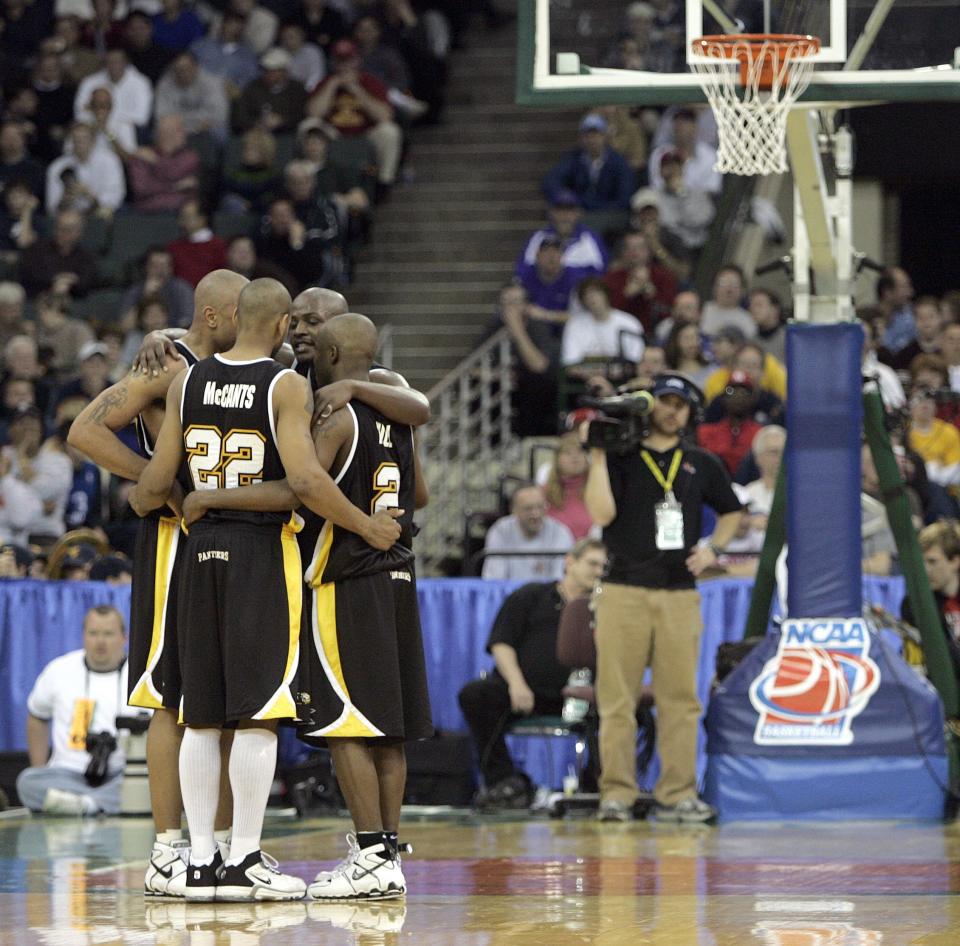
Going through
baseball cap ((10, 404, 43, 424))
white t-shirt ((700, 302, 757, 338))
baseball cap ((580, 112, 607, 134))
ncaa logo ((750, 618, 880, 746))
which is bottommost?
ncaa logo ((750, 618, 880, 746))

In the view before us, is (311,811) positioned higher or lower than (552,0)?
lower

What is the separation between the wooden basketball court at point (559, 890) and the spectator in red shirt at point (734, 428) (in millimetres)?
4277

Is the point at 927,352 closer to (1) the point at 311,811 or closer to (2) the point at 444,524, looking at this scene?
(2) the point at 444,524

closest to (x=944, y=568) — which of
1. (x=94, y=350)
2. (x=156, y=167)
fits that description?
(x=94, y=350)

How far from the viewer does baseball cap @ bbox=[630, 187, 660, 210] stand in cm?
1731

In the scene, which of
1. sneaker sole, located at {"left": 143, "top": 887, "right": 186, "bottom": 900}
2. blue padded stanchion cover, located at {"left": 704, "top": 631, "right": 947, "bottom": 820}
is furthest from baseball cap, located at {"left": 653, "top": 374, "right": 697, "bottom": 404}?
sneaker sole, located at {"left": 143, "top": 887, "right": 186, "bottom": 900}

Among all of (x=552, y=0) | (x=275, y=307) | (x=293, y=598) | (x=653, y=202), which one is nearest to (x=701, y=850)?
(x=293, y=598)

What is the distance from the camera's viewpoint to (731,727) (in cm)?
1077

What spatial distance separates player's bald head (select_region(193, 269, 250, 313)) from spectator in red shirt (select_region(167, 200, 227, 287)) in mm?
10628

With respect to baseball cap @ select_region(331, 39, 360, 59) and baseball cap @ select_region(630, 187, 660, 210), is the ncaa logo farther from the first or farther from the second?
baseball cap @ select_region(331, 39, 360, 59)

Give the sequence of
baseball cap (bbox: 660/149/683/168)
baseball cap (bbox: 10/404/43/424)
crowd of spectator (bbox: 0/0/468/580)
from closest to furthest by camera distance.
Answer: baseball cap (bbox: 10/404/43/424) → crowd of spectator (bbox: 0/0/468/580) → baseball cap (bbox: 660/149/683/168)

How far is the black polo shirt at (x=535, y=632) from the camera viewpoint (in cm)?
1201

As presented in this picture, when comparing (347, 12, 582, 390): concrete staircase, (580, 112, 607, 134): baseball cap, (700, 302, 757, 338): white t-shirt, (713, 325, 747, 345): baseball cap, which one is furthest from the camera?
(347, 12, 582, 390): concrete staircase

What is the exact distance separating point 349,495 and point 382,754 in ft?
3.04
